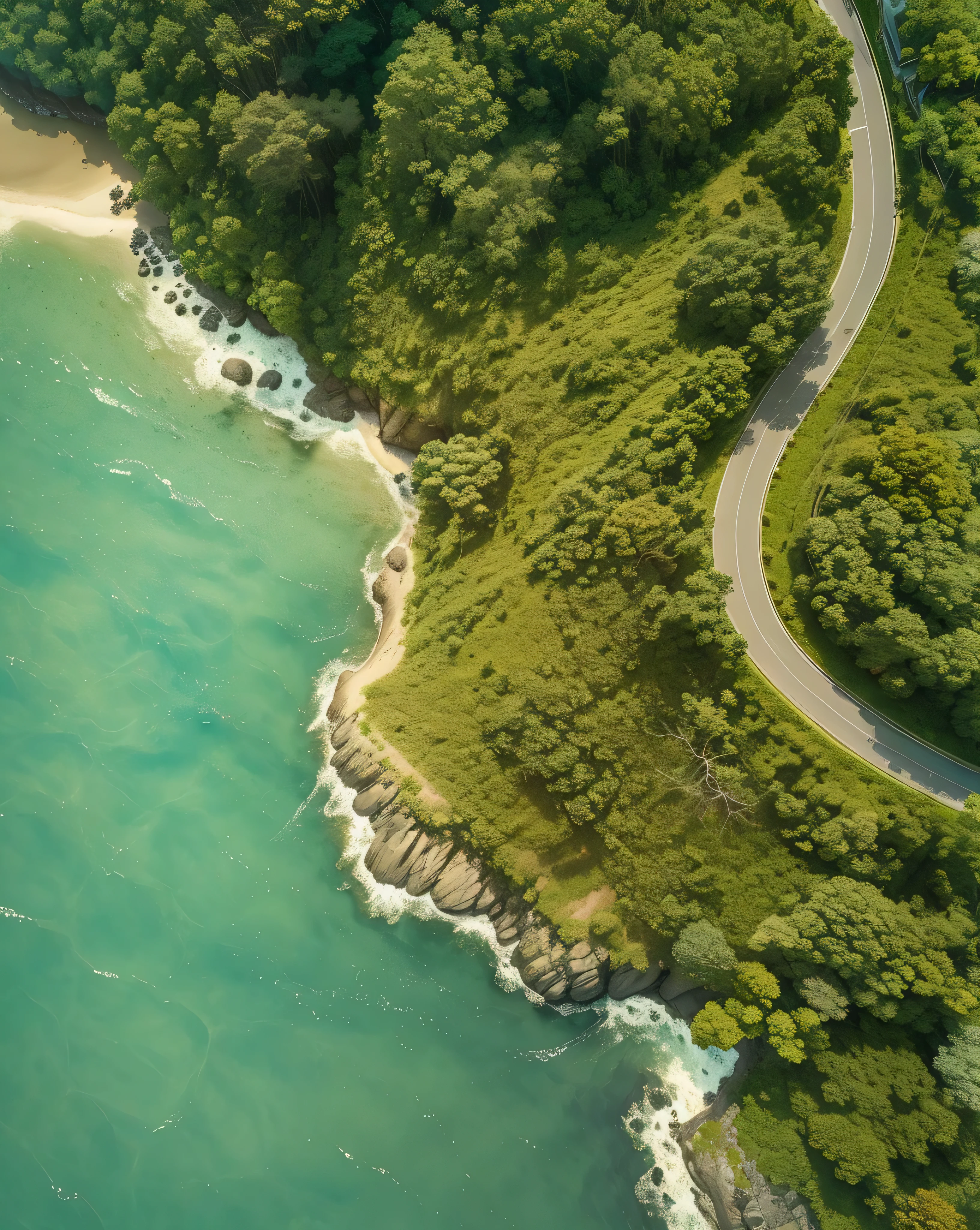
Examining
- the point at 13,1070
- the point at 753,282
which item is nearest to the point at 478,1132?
the point at 13,1070

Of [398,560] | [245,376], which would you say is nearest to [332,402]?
[245,376]

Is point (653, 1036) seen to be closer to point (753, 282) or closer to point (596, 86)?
point (753, 282)

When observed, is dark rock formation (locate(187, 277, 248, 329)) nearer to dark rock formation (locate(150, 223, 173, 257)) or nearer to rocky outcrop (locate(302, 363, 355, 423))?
dark rock formation (locate(150, 223, 173, 257))

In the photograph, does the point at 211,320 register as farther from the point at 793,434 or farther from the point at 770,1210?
the point at 770,1210

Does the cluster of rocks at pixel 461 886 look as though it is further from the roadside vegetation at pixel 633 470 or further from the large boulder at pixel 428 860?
the roadside vegetation at pixel 633 470

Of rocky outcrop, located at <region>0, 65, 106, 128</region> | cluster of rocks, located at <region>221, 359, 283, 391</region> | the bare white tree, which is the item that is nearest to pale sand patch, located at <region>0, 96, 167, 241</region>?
rocky outcrop, located at <region>0, 65, 106, 128</region>

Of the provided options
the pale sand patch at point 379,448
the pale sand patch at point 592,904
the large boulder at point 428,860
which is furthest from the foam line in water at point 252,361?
the pale sand patch at point 592,904
